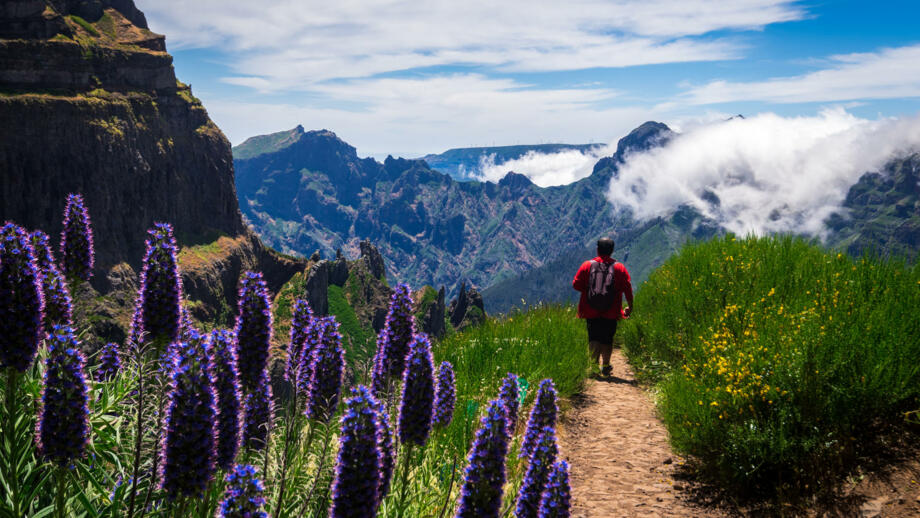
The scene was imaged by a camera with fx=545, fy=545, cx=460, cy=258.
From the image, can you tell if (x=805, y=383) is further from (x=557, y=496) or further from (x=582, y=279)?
(x=582, y=279)

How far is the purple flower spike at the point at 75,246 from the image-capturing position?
5.54 m

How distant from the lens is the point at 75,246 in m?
Answer: 5.55

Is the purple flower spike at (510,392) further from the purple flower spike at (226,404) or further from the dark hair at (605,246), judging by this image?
the dark hair at (605,246)

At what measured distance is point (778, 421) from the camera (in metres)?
6.85

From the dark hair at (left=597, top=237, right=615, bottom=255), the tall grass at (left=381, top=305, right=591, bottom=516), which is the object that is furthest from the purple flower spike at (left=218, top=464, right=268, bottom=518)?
the dark hair at (left=597, top=237, right=615, bottom=255)

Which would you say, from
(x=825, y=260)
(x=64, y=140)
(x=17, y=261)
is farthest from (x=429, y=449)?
(x=64, y=140)

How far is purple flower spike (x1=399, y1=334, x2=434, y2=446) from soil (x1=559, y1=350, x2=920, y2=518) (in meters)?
3.97

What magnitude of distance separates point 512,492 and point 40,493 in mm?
4500

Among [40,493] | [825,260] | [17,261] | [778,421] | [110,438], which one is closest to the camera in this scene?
[17,261]

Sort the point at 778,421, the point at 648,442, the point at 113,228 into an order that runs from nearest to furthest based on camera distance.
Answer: the point at 778,421 → the point at 648,442 → the point at 113,228

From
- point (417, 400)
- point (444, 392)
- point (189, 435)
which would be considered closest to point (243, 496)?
point (189, 435)

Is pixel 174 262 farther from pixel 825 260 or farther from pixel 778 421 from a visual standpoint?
pixel 825 260

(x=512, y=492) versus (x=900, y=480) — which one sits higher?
(x=900, y=480)

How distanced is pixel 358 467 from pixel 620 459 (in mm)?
6529
